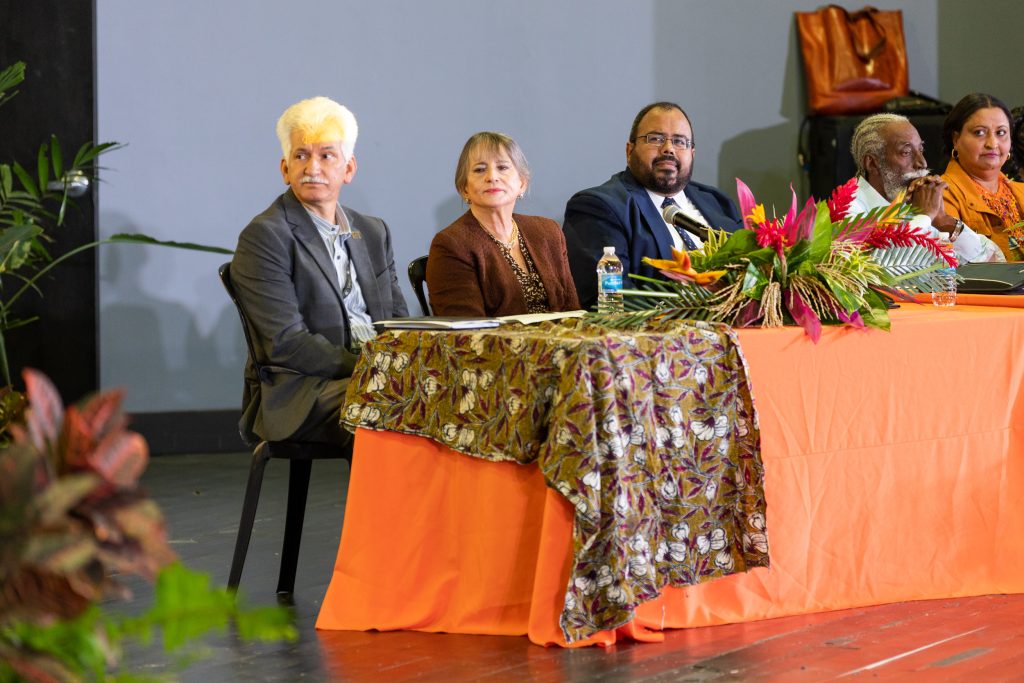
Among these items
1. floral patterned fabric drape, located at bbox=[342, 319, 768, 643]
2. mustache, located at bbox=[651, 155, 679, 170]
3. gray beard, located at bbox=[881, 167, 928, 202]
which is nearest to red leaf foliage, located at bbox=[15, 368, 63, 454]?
floral patterned fabric drape, located at bbox=[342, 319, 768, 643]

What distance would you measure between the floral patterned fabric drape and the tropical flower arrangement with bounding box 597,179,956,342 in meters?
0.13

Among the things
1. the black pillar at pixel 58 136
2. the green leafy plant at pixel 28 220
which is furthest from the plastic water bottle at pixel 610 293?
the black pillar at pixel 58 136

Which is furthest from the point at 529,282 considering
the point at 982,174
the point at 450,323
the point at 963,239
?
the point at 982,174

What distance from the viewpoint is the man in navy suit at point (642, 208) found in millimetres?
3627

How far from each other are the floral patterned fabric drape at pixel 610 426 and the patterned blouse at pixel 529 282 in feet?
1.89

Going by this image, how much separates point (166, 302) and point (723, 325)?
3033mm

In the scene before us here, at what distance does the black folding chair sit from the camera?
2840 millimetres

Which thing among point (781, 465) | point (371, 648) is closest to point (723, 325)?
point (781, 465)

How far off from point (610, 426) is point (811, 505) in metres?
0.57

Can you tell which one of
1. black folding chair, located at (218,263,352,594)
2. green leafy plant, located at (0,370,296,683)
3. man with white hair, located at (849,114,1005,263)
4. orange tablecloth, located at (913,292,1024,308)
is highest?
man with white hair, located at (849,114,1005,263)

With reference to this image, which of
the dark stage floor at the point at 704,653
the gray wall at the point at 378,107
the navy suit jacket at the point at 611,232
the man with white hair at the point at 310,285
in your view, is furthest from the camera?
the gray wall at the point at 378,107

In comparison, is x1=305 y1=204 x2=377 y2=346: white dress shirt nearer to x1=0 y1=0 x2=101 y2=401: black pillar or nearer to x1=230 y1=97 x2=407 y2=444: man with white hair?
x1=230 y1=97 x2=407 y2=444: man with white hair

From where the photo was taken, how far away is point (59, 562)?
1.86 feet

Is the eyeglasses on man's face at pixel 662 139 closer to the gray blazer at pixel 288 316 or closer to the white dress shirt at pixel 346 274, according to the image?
the white dress shirt at pixel 346 274
